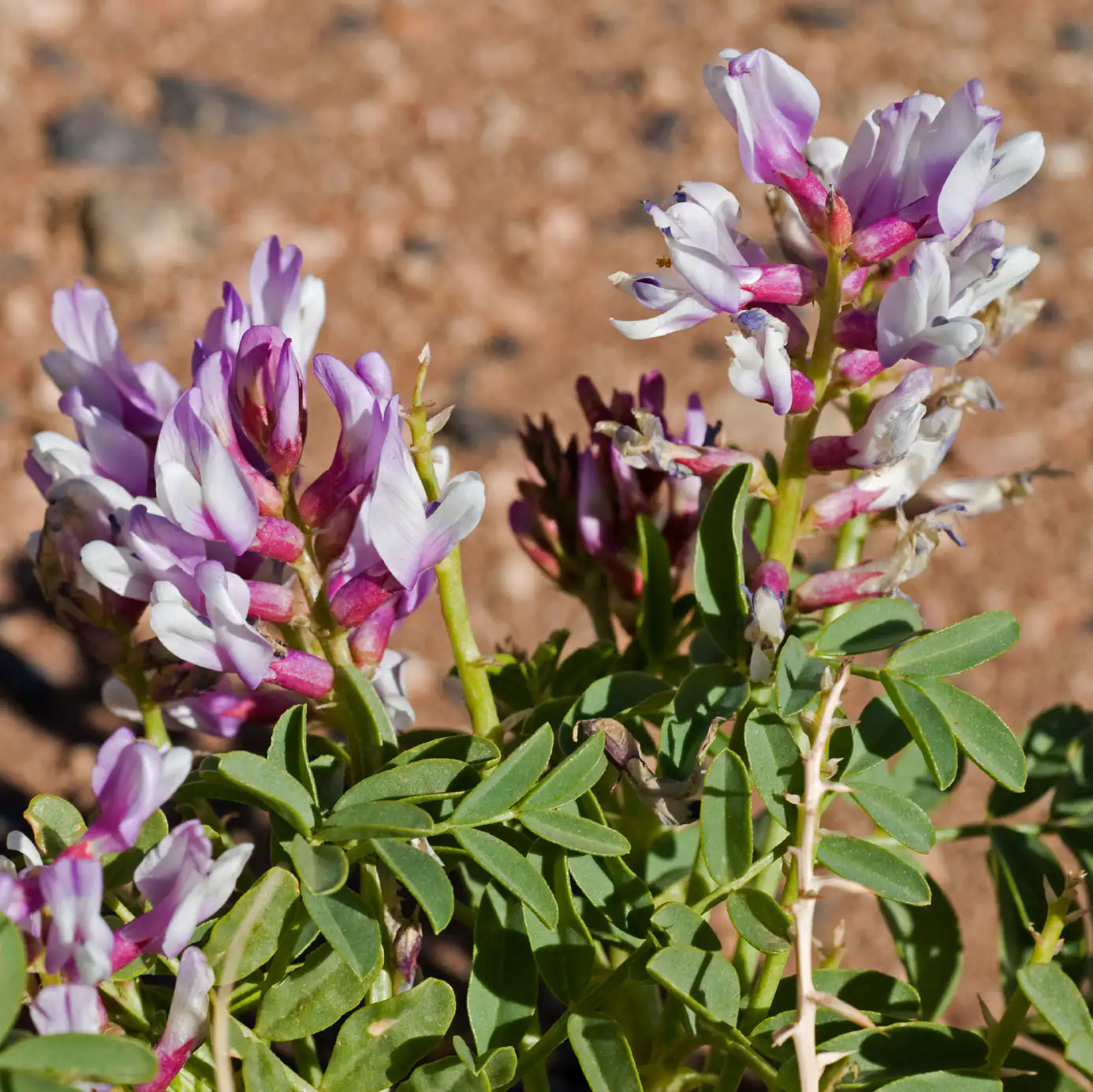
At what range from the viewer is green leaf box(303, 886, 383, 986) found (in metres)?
0.77

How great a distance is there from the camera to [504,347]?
246 centimetres

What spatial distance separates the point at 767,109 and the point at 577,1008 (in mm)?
591

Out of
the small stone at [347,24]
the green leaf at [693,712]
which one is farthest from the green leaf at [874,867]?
the small stone at [347,24]

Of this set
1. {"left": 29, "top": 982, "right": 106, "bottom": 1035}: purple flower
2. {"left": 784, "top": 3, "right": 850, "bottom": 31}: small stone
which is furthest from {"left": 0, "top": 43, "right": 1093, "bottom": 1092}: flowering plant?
{"left": 784, "top": 3, "right": 850, "bottom": 31}: small stone

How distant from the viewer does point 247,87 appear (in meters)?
2.80

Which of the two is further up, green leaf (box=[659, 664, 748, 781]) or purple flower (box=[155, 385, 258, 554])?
purple flower (box=[155, 385, 258, 554])

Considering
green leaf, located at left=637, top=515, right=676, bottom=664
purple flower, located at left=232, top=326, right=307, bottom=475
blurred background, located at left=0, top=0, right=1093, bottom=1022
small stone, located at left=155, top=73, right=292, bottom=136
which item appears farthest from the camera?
small stone, located at left=155, top=73, right=292, bottom=136

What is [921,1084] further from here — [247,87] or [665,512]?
[247,87]

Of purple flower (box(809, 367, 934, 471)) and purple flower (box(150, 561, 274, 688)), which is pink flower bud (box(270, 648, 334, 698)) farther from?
purple flower (box(809, 367, 934, 471))

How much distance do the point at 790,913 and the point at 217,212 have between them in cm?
211

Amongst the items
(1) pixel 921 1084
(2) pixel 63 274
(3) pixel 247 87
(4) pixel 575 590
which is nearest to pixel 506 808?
(1) pixel 921 1084

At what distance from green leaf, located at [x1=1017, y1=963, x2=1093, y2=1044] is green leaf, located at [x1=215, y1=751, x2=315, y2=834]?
1.42 ft

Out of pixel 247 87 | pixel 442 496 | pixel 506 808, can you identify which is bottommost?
pixel 506 808

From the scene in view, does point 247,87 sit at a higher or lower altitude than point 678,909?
higher
